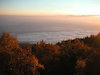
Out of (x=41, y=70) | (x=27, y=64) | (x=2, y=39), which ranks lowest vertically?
(x=41, y=70)

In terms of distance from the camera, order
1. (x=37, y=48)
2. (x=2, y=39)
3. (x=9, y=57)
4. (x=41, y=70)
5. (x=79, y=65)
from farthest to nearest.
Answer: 1. (x=37, y=48)
2. (x=2, y=39)
3. (x=41, y=70)
4. (x=9, y=57)
5. (x=79, y=65)

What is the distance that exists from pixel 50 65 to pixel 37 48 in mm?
3147

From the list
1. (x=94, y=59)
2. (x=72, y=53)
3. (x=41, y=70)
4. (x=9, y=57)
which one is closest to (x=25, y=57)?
(x=9, y=57)

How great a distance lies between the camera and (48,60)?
45.4 ft

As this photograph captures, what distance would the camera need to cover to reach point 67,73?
1223 cm

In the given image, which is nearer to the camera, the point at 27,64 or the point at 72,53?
the point at 27,64

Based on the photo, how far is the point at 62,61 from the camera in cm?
1344

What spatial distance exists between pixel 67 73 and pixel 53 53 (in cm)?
296

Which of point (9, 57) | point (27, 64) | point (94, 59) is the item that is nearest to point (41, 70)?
point (27, 64)

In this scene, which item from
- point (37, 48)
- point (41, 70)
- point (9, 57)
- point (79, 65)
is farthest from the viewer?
point (37, 48)

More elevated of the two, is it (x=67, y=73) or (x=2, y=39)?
(x=2, y=39)

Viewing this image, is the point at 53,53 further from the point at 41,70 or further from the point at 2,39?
the point at 2,39

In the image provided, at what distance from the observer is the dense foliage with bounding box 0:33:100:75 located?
36.4 ft

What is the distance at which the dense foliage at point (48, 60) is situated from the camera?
11094 mm
